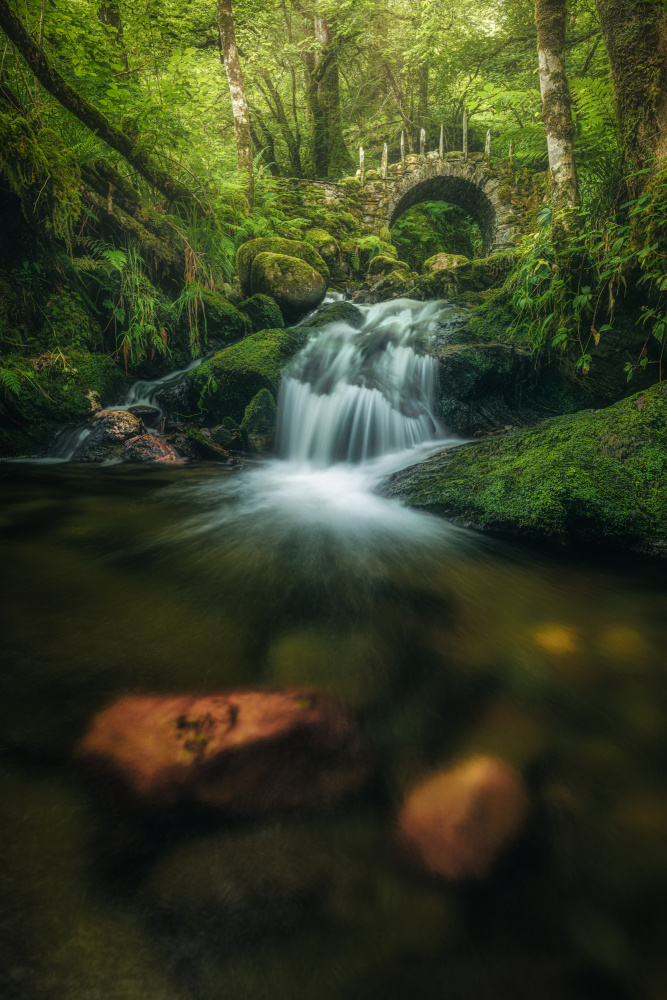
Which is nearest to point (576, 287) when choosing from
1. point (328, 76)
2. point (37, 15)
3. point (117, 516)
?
point (117, 516)

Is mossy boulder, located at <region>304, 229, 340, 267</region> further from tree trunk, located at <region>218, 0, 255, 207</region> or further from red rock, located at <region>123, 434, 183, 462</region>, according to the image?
red rock, located at <region>123, 434, 183, 462</region>

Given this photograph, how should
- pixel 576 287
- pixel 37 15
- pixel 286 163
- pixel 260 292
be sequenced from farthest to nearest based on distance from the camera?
pixel 286 163
pixel 260 292
pixel 37 15
pixel 576 287

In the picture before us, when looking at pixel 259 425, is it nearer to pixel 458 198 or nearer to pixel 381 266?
pixel 381 266

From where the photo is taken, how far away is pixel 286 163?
1834cm

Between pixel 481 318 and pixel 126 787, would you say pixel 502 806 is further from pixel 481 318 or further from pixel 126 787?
pixel 481 318

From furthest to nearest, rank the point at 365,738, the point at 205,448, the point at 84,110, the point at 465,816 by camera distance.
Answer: the point at 205,448 < the point at 84,110 < the point at 365,738 < the point at 465,816

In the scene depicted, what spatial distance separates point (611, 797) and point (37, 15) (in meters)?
8.58

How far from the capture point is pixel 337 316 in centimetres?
864

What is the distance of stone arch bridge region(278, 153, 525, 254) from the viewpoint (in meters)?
14.4

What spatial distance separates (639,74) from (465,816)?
20.1ft

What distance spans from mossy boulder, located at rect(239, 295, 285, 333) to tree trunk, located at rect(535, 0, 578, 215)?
490 centimetres

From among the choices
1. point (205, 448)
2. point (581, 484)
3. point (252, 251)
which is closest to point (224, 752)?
point (581, 484)

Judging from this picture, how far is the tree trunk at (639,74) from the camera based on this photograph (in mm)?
3871

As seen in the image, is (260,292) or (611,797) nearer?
(611,797)
